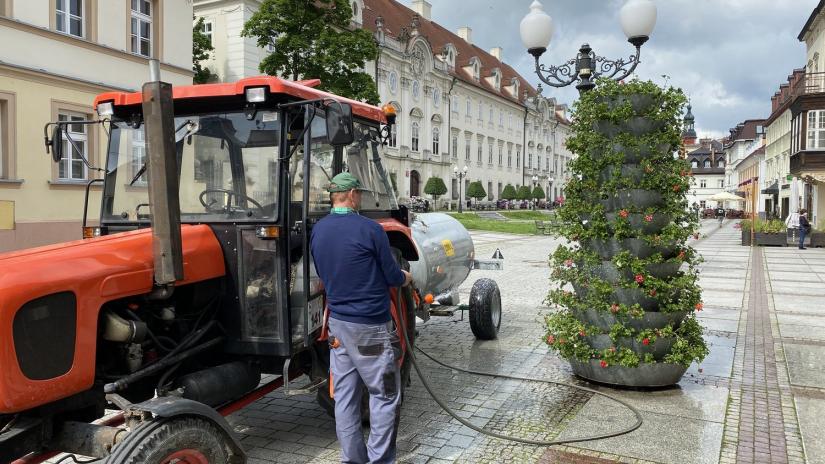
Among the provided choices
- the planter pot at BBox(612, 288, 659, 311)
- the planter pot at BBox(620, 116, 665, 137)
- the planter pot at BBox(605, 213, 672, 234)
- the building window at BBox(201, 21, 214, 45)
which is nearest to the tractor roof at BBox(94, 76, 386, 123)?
the planter pot at BBox(620, 116, 665, 137)

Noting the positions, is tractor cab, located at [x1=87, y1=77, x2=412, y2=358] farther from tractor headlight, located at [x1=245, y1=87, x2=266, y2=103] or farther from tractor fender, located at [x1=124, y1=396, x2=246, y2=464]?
tractor fender, located at [x1=124, y1=396, x2=246, y2=464]

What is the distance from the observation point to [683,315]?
600 cm

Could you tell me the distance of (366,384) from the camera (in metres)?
3.86

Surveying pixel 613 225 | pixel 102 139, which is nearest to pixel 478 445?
pixel 613 225

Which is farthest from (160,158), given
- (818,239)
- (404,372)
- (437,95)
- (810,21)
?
(437,95)

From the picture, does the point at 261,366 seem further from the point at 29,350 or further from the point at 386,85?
the point at 386,85

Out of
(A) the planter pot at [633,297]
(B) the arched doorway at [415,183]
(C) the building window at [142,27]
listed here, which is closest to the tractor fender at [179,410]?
(A) the planter pot at [633,297]

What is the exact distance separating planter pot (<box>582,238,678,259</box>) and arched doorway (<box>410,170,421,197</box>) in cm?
5050

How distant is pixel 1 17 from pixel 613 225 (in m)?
15.0

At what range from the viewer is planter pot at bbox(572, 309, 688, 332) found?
5.88m

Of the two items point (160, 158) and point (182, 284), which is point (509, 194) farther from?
point (160, 158)

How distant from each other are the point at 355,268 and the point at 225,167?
126cm

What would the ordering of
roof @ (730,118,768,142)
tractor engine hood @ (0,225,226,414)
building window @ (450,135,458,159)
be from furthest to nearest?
roof @ (730,118,768,142), building window @ (450,135,458,159), tractor engine hood @ (0,225,226,414)

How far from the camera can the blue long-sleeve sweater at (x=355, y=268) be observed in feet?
12.4
